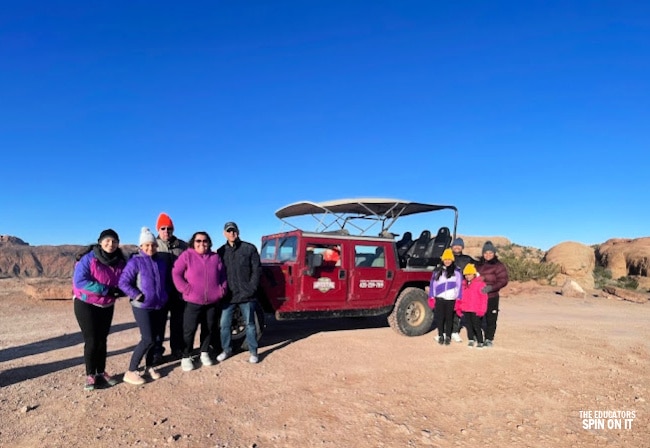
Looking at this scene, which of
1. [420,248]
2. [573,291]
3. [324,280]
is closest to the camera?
[324,280]

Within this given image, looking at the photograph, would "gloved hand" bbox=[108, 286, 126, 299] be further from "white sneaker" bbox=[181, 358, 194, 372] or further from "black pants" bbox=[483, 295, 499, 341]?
"black pants" bbox=[483, 295, 499, 341]

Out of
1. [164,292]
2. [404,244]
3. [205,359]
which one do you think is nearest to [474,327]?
[404,244]

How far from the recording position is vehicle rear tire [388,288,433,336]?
743 cm

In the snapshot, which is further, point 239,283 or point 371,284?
point 371,284

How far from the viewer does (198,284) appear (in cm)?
510

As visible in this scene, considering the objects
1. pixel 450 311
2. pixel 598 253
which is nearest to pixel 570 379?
pixel 450 311

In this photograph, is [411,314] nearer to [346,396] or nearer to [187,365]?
[346,396]

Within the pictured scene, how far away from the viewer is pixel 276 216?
29.4ft

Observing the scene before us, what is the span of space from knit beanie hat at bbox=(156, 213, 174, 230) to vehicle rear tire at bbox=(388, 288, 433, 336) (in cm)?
412

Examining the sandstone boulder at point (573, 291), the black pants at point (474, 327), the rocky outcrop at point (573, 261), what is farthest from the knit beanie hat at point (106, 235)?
the rocky outcrop at point (573, 261)

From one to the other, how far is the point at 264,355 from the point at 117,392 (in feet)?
A: 6.82

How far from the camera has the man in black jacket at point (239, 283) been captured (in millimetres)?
5508

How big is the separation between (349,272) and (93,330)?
389cm

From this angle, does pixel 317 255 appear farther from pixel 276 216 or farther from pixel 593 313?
pixel 593 313
